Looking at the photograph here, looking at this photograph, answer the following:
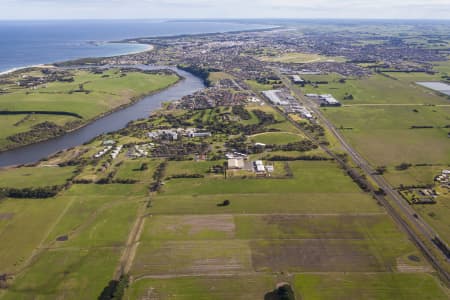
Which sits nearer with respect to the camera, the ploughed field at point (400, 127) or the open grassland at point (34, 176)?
the open grassland at point (34, 176)

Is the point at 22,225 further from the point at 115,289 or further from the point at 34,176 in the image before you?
the point at 115,289

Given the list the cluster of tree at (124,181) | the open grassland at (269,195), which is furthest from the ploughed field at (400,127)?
the cluster of tree at (124,181)

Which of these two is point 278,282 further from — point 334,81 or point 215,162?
point 334,81

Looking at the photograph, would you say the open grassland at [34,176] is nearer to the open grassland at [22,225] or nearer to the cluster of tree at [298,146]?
the open grassland at [22,225]

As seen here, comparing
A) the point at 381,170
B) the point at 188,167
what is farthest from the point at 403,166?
the point at 188,167

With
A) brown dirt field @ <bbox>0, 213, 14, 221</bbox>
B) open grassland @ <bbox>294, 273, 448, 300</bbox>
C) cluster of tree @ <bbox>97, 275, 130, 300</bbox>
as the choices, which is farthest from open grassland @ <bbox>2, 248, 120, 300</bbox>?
open grassland @ <bbox>294, 273, 448, 300</bbox>

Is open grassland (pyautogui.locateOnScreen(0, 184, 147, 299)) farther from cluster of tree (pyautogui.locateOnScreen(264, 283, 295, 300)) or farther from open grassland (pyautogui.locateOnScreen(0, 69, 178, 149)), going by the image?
open grassland (pyautogui.locateOnScreen(0, 69, 178, 149))

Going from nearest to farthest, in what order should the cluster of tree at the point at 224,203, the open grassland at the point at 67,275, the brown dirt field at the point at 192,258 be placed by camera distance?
the open grassland at the point at 67,275 < the brown dirt field at the point at 192,258 < the cluster of tree at the point at 224,203

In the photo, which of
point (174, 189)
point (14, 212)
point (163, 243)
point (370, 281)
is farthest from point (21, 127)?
point (370, 281)
